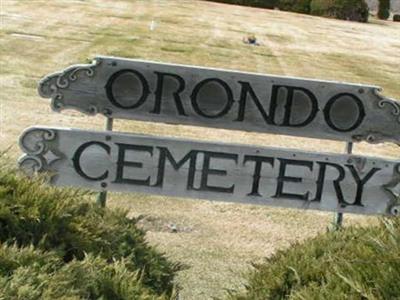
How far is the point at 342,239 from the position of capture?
384 cm

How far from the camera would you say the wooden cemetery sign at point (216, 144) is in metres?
5.38

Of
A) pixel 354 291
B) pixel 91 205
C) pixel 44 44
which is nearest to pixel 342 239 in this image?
pixel 354 291

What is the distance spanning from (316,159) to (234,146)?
58 cm

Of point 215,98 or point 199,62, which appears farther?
point 199,62

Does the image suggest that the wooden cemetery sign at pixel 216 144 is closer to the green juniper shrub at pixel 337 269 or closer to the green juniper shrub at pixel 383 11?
the green juniper shrub at pixel 337 269

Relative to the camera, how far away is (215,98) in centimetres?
568

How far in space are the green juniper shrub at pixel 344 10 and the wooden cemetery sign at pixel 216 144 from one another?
3763cm

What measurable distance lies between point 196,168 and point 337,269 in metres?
2.46

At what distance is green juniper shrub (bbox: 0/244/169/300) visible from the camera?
114 inches

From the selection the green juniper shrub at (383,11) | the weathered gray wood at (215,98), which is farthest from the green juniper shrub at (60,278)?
the green juniper shrub at (383,11)

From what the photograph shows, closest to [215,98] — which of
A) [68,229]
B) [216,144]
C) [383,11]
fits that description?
[216,144]

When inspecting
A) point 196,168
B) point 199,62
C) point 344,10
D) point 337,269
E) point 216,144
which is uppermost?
point 337,269

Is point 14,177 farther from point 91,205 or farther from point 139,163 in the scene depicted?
point 139,163

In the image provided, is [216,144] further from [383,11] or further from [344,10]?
[383,11]
